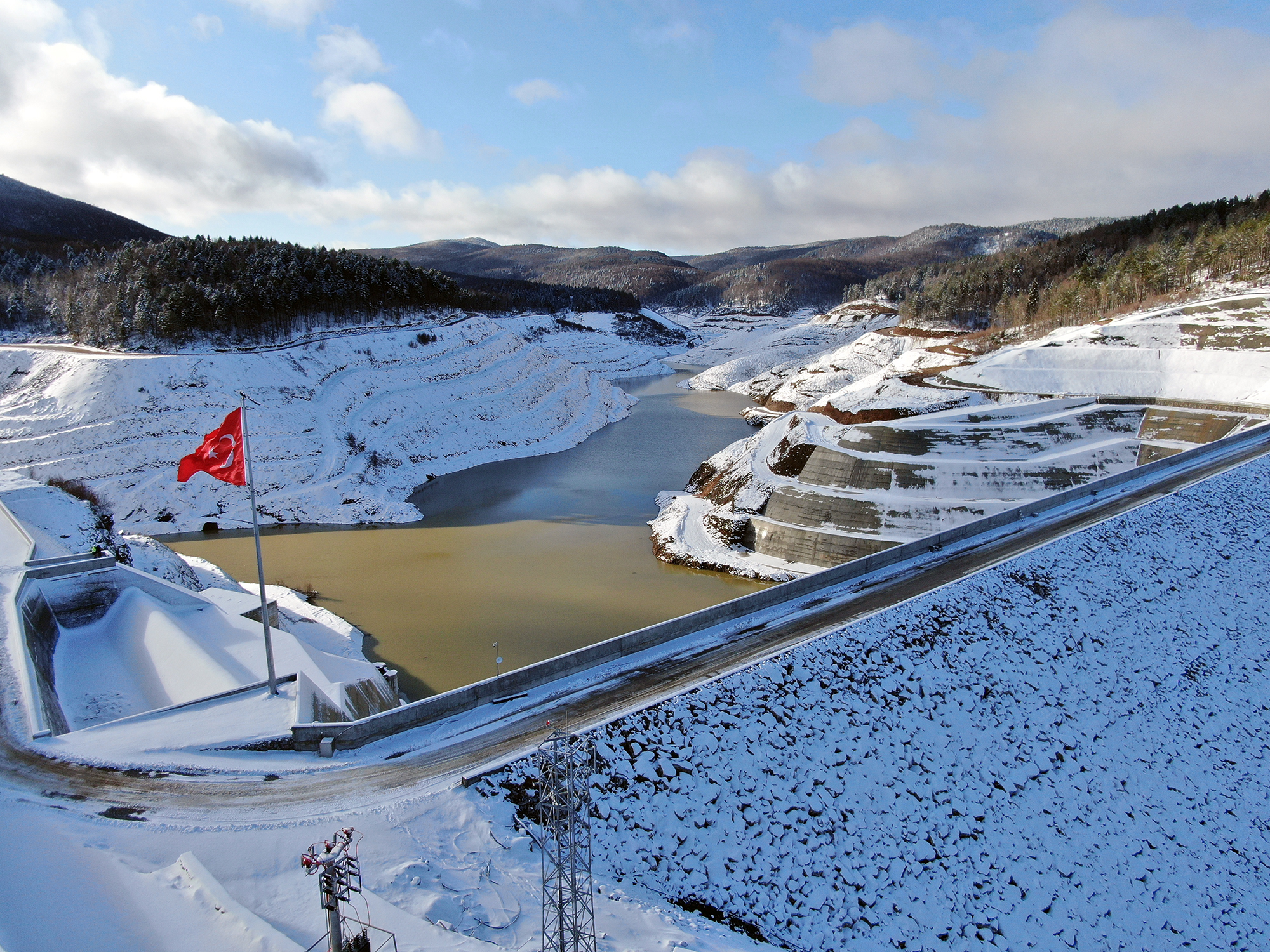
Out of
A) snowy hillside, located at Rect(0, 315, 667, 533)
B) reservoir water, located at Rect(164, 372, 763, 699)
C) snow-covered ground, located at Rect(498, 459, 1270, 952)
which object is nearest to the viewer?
snow-covered ground, located at Rect(498, 459, 1270, 952)

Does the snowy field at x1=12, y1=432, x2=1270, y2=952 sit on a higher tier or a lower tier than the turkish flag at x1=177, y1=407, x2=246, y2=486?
lower

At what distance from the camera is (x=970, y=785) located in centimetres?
1404

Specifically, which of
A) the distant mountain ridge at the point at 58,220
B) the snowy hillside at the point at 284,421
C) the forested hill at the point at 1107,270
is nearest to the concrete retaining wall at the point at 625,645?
the snowy hillside at the point at 284,421

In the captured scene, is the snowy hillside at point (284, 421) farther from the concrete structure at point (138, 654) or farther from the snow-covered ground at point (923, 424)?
the snow-covered ground at point (923, 424)

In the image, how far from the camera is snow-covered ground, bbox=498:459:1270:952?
11609 mm

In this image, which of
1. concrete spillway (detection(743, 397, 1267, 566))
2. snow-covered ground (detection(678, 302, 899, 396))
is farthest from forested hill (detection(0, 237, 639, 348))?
concrete spillway (detection(743, 397, 1267, 566))

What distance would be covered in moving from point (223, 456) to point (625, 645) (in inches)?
370

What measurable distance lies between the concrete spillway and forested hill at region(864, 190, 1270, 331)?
103 feet

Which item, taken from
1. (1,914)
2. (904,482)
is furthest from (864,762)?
(904,482)

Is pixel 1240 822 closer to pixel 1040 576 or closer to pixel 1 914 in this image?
pixel 1040 576

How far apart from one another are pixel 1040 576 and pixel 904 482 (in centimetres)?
1256

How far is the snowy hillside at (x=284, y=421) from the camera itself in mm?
41281

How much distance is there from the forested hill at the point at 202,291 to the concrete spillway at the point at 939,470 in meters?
45.3

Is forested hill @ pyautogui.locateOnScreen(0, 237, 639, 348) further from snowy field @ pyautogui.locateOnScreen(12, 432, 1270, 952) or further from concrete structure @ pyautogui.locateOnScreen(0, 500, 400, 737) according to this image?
snowy field @ pyautogui.locateOnScreen(12, 432, 1270, 952)
